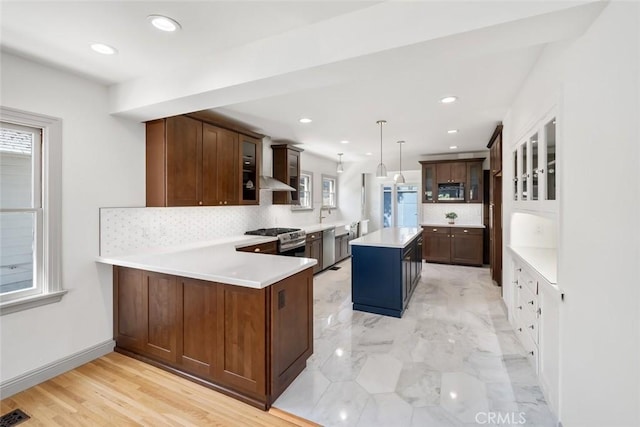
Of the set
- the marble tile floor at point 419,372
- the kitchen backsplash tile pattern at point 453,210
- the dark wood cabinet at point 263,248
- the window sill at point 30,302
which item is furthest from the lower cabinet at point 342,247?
the window sill at point 30,302

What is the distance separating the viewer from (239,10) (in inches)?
68.7

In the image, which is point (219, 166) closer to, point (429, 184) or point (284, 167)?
point (284, 167)

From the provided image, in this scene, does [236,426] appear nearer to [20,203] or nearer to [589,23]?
[20,203]

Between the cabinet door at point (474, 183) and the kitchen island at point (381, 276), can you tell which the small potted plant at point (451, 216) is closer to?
Result: the cabinet door at point (474, 183)

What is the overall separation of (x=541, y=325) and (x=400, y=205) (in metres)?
6.15

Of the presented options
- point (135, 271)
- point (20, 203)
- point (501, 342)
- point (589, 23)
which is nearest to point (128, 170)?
point (20, 203)

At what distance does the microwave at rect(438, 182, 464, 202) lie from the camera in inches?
264

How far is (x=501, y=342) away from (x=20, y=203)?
4530 mm

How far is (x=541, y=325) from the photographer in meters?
2.22

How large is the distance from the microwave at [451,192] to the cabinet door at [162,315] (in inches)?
240

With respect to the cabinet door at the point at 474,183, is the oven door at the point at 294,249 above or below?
below

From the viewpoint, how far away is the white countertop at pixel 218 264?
81.7 inches

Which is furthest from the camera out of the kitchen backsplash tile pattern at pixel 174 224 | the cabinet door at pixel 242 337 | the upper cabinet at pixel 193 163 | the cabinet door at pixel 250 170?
the cabinet door at pixel 250 170
